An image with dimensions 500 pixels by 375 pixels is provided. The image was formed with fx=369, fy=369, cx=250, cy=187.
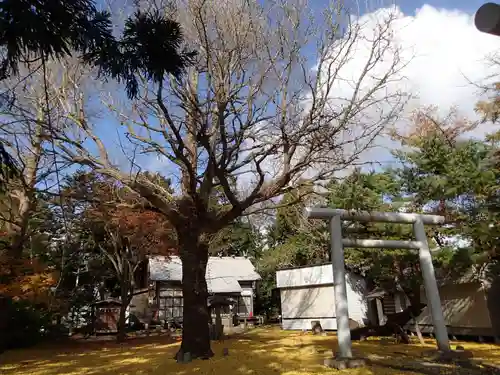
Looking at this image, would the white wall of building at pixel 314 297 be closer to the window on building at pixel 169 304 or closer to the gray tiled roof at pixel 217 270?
the gray tiled roof at pixel 217 270

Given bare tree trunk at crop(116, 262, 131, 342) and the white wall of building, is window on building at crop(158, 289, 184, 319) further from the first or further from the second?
the white wall of building

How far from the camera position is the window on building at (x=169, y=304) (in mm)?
22234

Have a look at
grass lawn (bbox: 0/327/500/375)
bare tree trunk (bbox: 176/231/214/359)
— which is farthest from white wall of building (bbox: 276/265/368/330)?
bare tree trunk (bbox: 176/231/214/359)

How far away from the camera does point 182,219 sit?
940cm

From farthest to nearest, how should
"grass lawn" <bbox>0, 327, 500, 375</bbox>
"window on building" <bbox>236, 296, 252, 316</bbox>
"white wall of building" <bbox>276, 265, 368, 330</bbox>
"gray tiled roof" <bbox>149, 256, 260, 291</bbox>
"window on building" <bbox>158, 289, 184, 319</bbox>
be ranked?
"window on building" <bbox>236, 296, 252, 316</bbox> < "gray tiled roof" <bbox>149, 256, 260, 291</bbox> < "window on building" <bbox>158, 289, 184, 319</bbox> < "white wall of building" <bbox>276, 265, 368, 330</bbox> < "grass lawn" <bbox>0, 327, 500, 375</bbox>

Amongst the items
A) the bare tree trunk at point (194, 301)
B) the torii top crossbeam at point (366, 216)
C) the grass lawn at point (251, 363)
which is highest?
the torii top crossbeam at point (366, 216)

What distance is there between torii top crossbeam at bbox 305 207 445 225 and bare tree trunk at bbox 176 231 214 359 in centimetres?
296

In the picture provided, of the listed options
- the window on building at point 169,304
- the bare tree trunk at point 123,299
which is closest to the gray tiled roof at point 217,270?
the window on building at point 169,304

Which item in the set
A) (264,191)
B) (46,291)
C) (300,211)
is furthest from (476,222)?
(46,291)

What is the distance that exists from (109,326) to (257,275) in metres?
10.1

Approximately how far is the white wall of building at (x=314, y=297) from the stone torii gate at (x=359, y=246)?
8718mm

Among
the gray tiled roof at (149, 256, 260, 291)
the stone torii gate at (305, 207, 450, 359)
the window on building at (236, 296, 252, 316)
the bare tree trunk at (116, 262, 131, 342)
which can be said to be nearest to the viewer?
the stone torii gate at (305, 207, 450, 359)

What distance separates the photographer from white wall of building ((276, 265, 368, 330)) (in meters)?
17.1

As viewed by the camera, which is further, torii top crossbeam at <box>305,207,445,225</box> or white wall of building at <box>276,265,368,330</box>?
white wall of building at <box>276,265,368,330</box>
